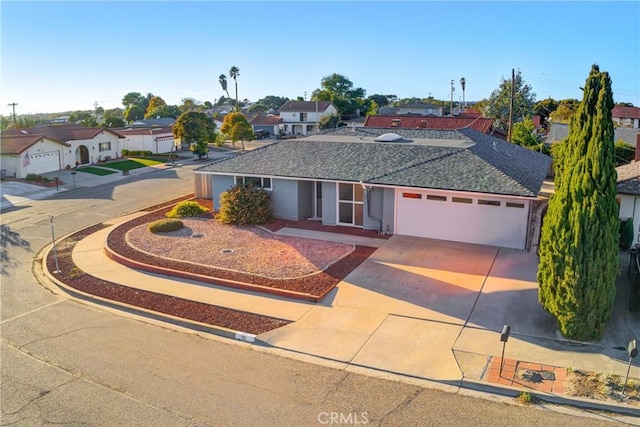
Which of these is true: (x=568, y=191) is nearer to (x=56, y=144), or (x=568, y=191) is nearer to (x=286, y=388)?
(x=286, y=388)

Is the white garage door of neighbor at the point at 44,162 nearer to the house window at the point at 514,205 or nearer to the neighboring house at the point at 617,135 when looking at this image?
the house window at the point at 514,205

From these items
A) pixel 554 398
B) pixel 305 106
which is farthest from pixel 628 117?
pixel 554 398

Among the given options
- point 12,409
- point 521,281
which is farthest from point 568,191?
point 12,409

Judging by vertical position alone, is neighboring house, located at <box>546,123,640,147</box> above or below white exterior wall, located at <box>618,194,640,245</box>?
above

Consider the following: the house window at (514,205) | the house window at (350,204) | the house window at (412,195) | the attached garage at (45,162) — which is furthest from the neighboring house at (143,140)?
the house window at (514,205)

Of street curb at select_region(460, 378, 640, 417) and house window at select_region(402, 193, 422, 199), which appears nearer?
street curb at select_region(460, 378, 640, 417)

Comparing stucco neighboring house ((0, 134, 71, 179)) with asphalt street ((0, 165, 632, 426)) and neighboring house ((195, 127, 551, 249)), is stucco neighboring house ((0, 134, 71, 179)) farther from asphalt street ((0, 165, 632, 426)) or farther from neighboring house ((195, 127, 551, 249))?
asphalt street ((0, 165, 632, 426))

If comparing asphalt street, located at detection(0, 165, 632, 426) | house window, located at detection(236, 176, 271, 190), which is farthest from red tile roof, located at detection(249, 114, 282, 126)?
asphalt street, located at detection(0, 165, 632, 426)
